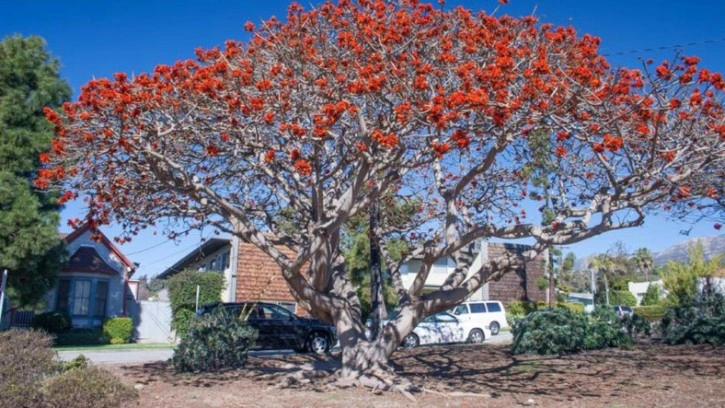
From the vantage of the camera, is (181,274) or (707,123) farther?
(181,274)

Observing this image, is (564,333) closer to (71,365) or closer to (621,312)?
(71,365)

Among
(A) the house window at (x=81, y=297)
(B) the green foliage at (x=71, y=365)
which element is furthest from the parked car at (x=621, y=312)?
(A) the house window at (x=81, y=297)

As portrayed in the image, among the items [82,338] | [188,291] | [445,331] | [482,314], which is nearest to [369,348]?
[445,331]

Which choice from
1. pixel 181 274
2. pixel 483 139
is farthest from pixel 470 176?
pixel 181 274

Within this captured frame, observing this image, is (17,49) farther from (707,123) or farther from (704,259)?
(704,259)

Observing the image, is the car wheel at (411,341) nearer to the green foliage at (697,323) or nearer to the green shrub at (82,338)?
the green foliage at (697,323)

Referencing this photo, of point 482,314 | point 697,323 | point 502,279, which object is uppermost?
point 502,279

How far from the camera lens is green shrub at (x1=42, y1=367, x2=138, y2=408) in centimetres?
727

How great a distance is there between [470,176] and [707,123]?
12.5 ft

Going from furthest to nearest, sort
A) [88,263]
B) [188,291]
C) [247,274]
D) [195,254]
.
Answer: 1. [195,254]
2. [247,274]
3. [88,263]
4. [188,291]

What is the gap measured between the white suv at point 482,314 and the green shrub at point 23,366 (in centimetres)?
1736

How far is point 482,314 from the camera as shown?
80.7ft

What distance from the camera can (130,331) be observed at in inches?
1064

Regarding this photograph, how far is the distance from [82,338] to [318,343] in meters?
11.7
